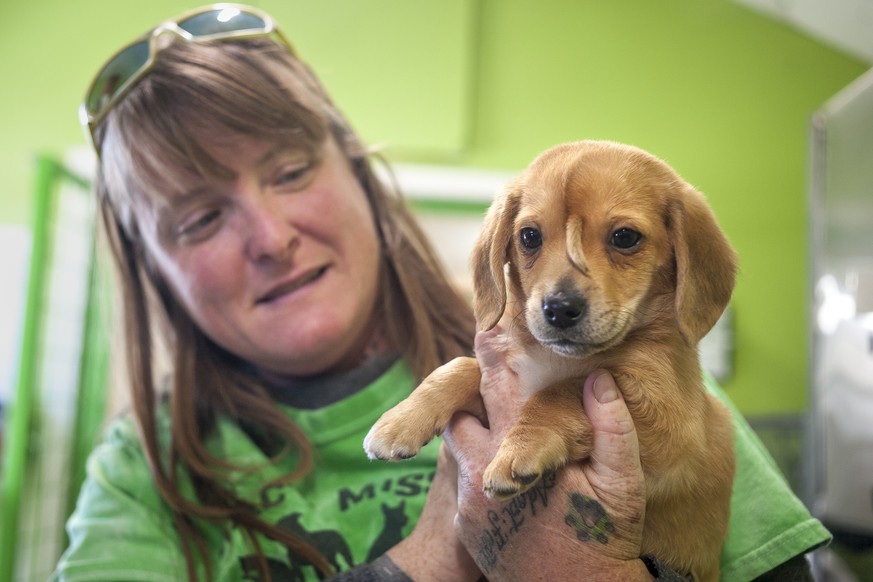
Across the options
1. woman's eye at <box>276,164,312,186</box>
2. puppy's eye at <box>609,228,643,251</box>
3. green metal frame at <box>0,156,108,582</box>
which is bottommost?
green metal frame at <box>0,156,108,582</box>

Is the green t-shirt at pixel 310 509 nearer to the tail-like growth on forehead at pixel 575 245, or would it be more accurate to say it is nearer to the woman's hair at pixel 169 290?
the woman's hair at pixel 169 290

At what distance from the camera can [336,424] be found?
1.10 meters

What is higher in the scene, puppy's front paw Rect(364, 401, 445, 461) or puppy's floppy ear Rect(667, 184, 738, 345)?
puppy's floppy ear Rect(667, 184, 738, 345)

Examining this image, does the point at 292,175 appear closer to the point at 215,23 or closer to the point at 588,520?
the point at 215,23

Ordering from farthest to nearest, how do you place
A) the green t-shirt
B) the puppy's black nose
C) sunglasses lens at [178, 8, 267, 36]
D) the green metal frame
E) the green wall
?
1. the green metal frame
2. sunglasses lens at [178, 8, 267, 36]
3. the green t-shirt
4. the green wall
5. the puppy's black nose

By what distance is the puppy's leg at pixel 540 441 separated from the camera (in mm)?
685

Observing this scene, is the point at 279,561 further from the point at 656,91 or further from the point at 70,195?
the point at 70,195

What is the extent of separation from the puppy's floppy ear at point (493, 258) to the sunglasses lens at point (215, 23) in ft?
2.05

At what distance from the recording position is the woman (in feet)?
3.42

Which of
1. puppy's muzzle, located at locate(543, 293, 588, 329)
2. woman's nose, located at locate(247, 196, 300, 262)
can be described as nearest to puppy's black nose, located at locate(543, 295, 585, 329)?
puppy's muzzle, located at locate(543, 293, 588, 329)

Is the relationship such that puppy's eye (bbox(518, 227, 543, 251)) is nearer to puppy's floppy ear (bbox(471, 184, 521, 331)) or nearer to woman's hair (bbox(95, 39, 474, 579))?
puppy's floppy ear (bbox(471, 184, 521, 331))

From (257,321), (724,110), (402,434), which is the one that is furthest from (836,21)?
(257,321)

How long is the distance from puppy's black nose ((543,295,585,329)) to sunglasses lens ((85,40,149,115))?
82 centimetres

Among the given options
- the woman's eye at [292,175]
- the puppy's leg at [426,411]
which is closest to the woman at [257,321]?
the woman's eye at [292,175]
